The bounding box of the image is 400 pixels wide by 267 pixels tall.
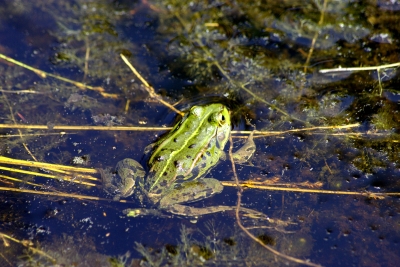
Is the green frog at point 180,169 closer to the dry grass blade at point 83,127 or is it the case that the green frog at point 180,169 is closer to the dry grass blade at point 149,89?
the dry grass blade at point 83,127

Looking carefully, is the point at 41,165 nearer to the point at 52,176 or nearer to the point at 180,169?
the point at 52,176

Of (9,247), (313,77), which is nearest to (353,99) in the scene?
(313,77)

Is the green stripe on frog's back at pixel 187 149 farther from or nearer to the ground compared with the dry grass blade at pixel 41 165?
farther from the ground

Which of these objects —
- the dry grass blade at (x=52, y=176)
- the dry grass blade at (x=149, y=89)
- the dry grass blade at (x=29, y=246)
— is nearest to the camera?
the dry grass blade at (x=29, y=246)

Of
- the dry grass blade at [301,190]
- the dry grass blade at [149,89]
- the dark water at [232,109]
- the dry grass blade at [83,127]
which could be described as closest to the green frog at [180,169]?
the dark water at [232,109]

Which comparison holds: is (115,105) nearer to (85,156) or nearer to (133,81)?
(133,81)

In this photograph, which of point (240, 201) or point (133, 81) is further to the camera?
point (133, 81)

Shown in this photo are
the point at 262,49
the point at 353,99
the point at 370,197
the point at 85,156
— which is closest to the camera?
the point at 370,197
